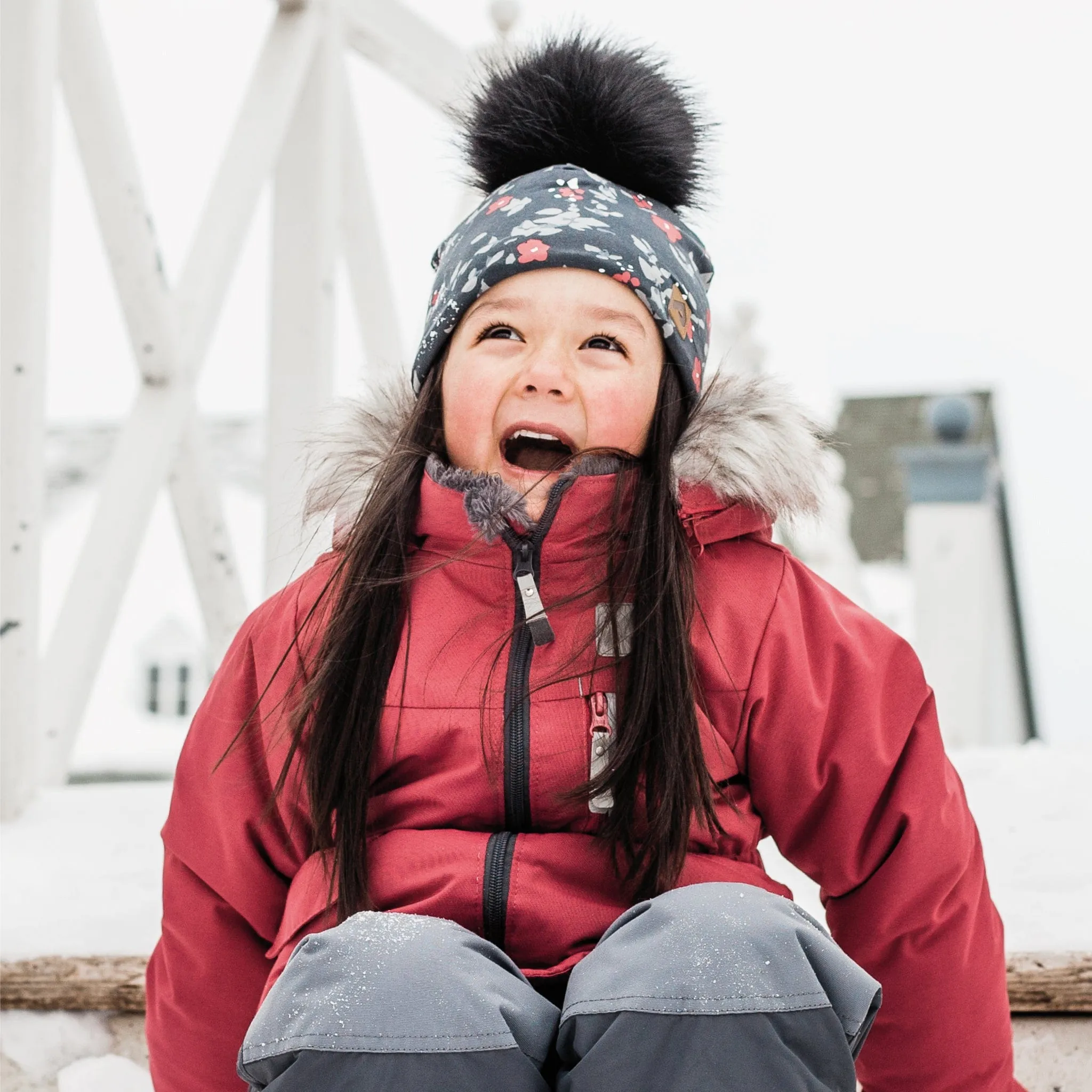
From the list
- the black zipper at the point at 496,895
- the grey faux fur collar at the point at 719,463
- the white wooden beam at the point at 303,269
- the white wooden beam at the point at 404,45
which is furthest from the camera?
the white wooden beam at the point at 404,45

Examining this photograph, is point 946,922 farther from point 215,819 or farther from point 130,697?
point 130,697

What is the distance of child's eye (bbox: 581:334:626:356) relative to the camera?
1070 millimetres

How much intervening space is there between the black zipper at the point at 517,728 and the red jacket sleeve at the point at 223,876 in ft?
0.63

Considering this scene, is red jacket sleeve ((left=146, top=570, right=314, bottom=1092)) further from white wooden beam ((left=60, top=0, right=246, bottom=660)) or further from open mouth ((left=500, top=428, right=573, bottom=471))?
white wooden beam ((left=60, top=0, right=246, bottom=660))

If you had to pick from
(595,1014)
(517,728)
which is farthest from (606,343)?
(595,1014)

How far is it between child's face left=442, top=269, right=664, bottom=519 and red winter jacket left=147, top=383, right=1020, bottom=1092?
6cm

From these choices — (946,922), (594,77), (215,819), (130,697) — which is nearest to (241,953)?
(215,819)

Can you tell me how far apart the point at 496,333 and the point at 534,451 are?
110 millimetres

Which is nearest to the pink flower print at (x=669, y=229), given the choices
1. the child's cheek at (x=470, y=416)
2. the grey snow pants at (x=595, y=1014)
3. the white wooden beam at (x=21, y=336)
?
the child's cheek at (x=470, y=416)

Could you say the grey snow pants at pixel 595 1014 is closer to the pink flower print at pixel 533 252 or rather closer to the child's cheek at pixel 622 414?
the child's cheek at pixel 622 414

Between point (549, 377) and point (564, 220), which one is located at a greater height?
point (564, 220)

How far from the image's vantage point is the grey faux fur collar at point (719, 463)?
101 cm

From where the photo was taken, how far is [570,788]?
939 millimetres

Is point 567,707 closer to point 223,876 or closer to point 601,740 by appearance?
point 601,740
